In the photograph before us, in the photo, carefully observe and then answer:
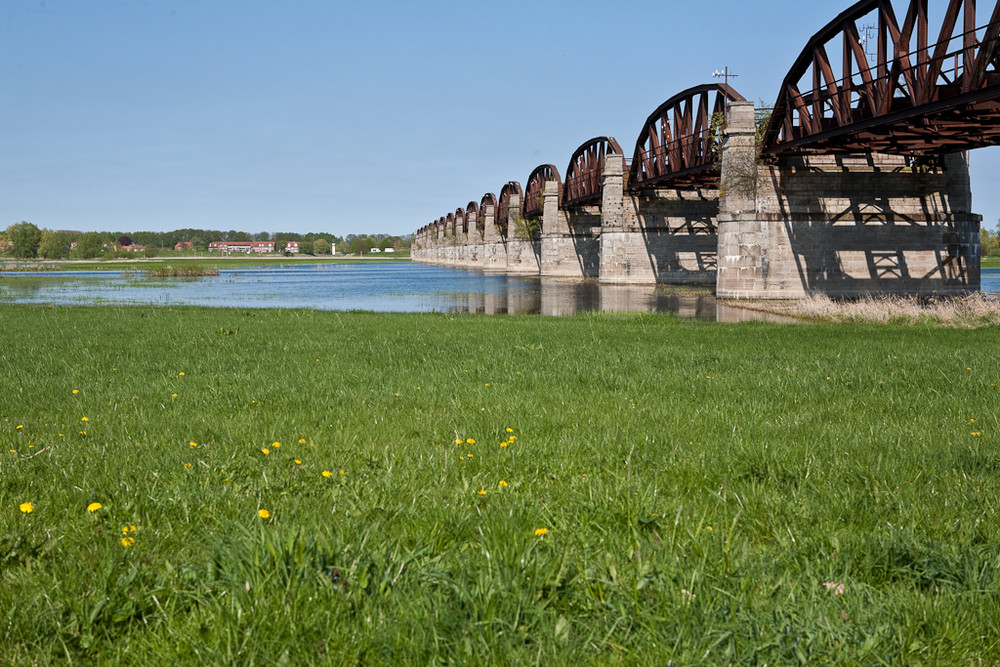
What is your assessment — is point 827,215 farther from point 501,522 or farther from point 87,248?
point 87,248

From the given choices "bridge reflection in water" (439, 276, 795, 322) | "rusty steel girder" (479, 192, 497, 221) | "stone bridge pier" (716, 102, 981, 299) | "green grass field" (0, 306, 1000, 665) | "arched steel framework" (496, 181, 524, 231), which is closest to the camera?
"green grass field" (0, 306, 1000, 665)

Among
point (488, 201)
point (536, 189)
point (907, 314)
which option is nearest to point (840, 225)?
point (907, 314)

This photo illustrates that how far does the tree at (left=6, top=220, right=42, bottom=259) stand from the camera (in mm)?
181750

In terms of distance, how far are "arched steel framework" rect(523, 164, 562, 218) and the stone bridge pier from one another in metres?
50.0

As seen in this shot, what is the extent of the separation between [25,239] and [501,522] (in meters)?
216

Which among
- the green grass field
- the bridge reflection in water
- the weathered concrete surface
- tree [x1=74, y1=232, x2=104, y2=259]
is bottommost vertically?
the bridge reflection in water

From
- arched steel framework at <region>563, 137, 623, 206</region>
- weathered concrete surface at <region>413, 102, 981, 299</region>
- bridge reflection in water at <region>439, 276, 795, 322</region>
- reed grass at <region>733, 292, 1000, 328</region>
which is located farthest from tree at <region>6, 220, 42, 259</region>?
reed grass at <region>733, 292, 1000, 328</region>

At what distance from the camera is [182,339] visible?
599 inches

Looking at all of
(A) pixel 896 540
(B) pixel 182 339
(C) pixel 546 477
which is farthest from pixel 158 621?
(B) pixel 182 339

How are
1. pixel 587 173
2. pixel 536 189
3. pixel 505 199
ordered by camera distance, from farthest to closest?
pixel 505 199
pixel 536 189
pixel 587 173

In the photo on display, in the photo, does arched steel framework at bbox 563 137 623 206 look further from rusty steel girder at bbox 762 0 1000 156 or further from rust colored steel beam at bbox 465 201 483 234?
rust colored steel beam at bbox 465 201 483 234

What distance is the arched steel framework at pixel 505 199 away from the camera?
330 feet

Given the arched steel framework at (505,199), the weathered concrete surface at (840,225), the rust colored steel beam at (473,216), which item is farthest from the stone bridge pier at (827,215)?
the rust colored steel beam at (473,216)

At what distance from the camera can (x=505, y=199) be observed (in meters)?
106
